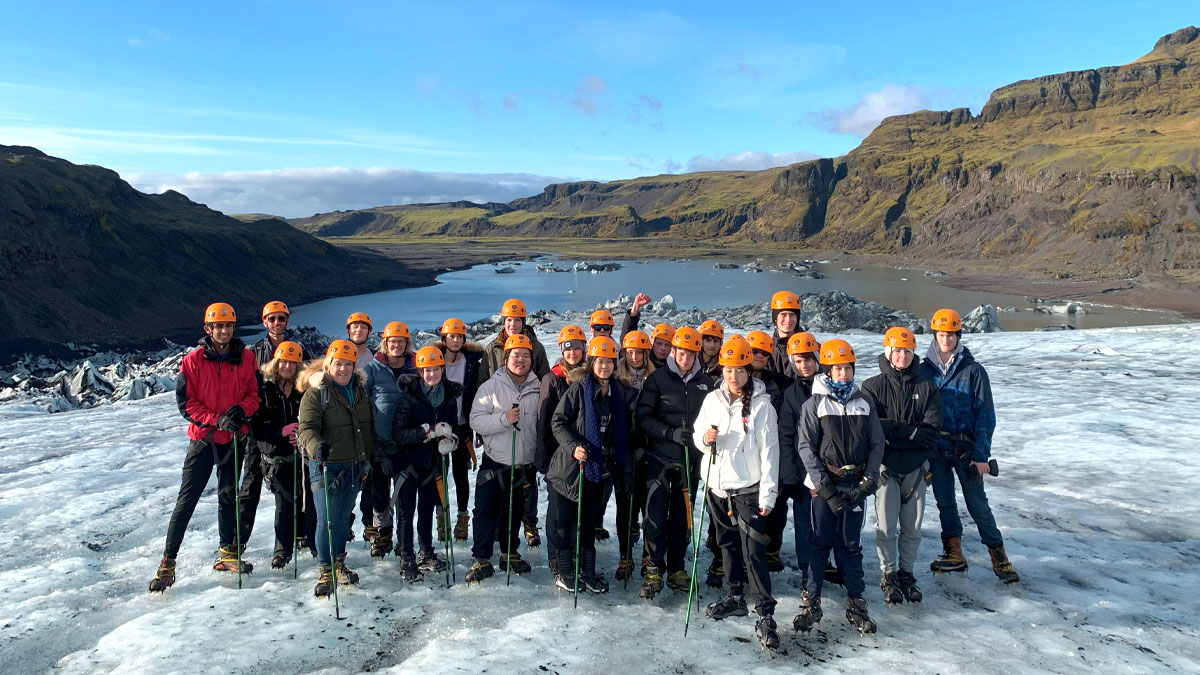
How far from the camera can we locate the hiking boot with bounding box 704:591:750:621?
18.2 feet

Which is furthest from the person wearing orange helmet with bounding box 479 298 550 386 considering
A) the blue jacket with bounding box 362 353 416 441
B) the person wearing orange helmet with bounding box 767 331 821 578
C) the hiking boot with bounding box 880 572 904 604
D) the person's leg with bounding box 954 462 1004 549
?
the person's leg with bounding box 954 462 1004 549

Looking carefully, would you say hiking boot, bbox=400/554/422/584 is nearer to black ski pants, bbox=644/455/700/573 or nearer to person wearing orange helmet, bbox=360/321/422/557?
person wearing orange helmet, bbox=360/321/422/557

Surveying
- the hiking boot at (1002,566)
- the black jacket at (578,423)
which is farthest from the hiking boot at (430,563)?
the hiking boot at (1002,566)

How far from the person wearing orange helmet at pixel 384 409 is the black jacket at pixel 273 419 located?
773mm

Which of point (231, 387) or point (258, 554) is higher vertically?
point (231, 387)

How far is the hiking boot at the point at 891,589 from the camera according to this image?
18.9ft

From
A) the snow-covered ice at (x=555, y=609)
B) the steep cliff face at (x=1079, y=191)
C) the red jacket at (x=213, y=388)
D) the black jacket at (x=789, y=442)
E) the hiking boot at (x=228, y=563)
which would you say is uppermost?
the steep cliff face at (x=1079, y=191)

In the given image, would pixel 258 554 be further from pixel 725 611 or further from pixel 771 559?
pixel 771 559

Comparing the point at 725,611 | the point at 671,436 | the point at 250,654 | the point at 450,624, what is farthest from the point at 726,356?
the point at 250,654

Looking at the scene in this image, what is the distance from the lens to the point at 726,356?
17.4 feet

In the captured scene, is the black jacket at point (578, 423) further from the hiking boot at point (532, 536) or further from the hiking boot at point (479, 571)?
the hiking boot at point (532, 536)

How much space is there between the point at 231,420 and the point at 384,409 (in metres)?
1.31

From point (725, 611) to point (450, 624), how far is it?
7.75 feet

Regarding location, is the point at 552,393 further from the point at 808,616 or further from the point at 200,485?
the point at 200,485
